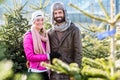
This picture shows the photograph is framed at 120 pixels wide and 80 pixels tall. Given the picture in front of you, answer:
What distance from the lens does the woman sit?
14.6 feet

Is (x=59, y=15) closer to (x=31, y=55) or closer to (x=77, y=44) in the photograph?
(x=77, y=44)

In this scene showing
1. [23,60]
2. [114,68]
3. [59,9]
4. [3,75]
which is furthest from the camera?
[23,60]

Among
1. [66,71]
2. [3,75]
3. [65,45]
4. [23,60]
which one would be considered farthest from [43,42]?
[3,75]

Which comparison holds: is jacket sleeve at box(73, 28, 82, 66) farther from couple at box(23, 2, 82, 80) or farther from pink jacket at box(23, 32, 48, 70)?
pink jacket at box(23, 32, 48, 70)

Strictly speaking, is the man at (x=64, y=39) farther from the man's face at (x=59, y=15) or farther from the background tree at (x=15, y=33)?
the background tree at (x=15, y=33)

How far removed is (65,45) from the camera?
4.51 meters

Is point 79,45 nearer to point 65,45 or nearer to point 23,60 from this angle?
point 65,45

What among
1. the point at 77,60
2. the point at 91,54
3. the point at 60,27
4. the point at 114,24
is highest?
the point at 114,24

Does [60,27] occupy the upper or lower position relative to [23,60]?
upper

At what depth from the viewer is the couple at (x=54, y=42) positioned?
4.45 meters

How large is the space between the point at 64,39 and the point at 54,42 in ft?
0.44

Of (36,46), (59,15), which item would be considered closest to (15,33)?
(36,46)

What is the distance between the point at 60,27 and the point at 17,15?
8.76ft

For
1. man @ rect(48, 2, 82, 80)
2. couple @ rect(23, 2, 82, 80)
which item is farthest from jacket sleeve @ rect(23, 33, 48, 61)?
man @ rect(48, 2, 82, 80)
